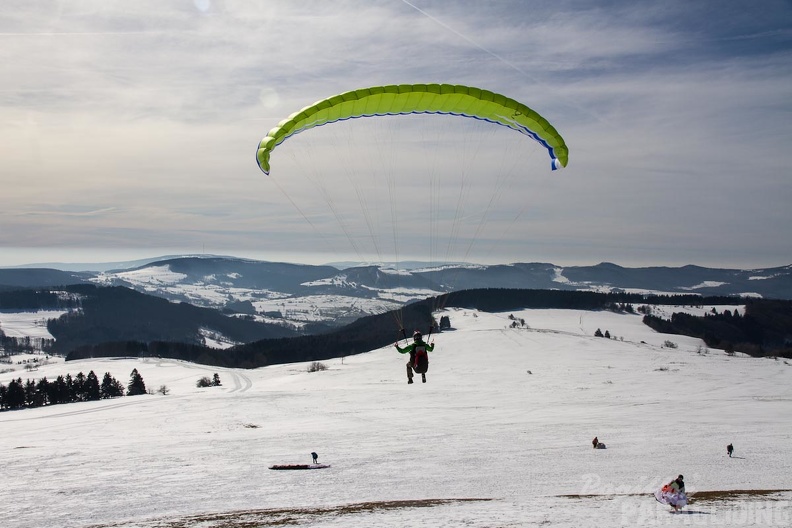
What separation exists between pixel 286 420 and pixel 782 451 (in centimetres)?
3929

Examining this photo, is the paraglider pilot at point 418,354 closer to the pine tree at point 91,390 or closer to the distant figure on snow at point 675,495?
the distant figure on snow at point 675,495

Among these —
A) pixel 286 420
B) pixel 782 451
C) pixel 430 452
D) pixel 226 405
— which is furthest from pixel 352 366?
pixel 782 451

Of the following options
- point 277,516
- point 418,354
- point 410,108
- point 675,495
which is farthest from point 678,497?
point 410,108

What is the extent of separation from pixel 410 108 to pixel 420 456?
75.9ft

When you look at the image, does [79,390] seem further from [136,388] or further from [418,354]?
[418,354]

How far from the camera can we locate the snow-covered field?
22.9 metres

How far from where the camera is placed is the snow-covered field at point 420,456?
22.9 metres

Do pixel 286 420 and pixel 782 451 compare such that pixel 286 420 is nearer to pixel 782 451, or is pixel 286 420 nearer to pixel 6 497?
pixel 6 497

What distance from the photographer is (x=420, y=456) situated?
34.0 m

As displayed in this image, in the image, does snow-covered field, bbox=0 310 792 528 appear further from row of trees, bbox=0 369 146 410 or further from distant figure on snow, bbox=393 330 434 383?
distant figure on snow, bbox=393 330 434 383

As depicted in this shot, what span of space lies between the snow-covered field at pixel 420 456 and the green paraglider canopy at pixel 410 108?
48.5 feet

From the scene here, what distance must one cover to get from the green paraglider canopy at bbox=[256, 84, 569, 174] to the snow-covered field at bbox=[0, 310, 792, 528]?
1478cm

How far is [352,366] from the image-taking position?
110000 mm

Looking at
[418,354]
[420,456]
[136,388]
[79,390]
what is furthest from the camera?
[136,388]
